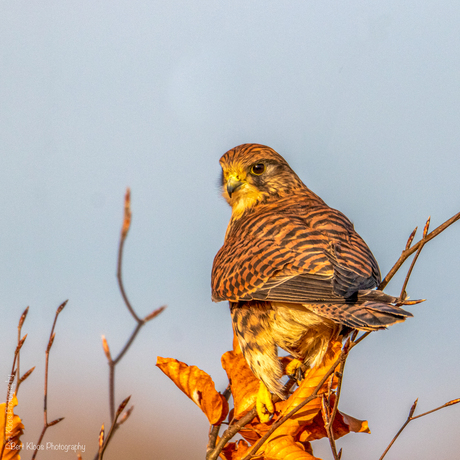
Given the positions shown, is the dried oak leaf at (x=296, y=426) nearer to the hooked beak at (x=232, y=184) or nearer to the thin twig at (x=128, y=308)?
the thin twig at (x=128, y=308)

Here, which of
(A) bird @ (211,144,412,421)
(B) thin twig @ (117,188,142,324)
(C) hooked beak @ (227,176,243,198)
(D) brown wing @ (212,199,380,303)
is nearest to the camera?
(B) thin twig @ (117,188,142,324)

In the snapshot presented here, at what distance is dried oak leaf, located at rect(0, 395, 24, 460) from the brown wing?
1.06 m

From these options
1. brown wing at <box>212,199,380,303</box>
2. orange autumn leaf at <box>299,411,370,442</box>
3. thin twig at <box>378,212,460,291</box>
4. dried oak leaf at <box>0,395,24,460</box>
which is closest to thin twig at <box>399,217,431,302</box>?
thin twig at <box>378,212,460,291</box>

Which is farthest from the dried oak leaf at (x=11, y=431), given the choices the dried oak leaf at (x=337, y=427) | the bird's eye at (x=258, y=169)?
the bird's eye at (x=258, y=169)

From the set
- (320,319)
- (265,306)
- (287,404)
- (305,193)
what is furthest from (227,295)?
(305,193)

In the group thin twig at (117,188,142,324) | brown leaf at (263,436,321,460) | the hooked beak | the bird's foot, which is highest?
the hooked beak

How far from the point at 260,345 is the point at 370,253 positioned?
68 centimetres

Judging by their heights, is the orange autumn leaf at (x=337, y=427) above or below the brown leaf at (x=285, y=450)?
above

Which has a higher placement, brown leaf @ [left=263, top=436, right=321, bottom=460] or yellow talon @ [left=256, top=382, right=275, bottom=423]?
yellow talon @ [left=256, top=382, right=275, bottom=423]

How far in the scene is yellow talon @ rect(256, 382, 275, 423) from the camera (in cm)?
185

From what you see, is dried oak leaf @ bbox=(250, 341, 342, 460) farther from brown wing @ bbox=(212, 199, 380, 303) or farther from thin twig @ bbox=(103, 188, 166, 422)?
thin twig @ bbox=(103, 188, 166, 422)

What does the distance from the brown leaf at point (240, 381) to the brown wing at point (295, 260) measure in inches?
11.2

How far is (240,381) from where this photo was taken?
208 cm

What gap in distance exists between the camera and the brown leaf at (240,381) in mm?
2014
